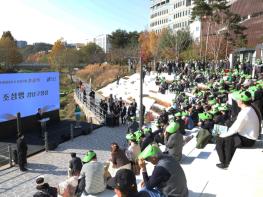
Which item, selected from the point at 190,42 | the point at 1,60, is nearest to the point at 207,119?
the point at 190,42

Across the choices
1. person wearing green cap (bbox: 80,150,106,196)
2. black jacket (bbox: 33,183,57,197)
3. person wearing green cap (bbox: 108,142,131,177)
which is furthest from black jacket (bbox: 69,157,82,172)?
black jacket (bbox: 33,183,57,197)

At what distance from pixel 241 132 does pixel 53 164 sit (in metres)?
8.70

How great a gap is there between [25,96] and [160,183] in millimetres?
14724

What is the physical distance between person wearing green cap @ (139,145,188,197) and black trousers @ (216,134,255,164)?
2397 millimetres

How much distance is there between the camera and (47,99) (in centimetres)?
2012

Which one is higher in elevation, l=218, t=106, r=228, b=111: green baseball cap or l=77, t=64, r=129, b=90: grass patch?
l=218, t=106, r=228, b=111: green baseball cap

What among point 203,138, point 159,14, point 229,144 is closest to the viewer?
point 229,144

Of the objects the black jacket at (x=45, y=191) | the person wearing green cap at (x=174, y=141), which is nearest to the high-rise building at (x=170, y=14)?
the person wearing green cap at (x=174, y=141)

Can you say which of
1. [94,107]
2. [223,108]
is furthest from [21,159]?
[94,107]

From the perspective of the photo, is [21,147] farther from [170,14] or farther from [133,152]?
[170,14]

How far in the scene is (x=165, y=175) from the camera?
494 cm

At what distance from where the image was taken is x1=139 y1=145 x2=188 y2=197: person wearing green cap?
4.91 m

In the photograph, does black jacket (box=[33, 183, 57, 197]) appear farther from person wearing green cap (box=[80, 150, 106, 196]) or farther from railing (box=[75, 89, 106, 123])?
railing (box=[75, 89, 106, 123])

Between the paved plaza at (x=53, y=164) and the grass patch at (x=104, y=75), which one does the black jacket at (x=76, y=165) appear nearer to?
the paved plaza at (x=53, y=164)
